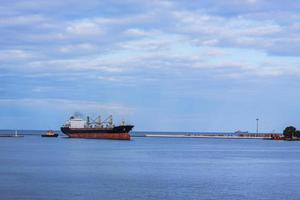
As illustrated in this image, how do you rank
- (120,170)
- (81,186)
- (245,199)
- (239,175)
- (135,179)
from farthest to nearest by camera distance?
1. (120,170)
2. (239,175)
3. (135,179)
4. (81,186)
5. (245,199)

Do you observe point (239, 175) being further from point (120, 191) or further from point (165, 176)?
point (120, 191)

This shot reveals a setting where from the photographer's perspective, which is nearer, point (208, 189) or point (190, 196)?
point (190, 196)

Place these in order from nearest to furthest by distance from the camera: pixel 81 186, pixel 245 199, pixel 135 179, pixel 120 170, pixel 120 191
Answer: pixel 245 199 → pixel 120 191 → pixel 81 186 → pixel 135 179 → pixel 120 170

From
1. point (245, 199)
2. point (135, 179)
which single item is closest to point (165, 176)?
point (135, 179)

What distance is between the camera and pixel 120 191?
166ft

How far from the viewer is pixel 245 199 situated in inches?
1821

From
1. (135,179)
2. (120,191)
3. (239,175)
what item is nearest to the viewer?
(120,191)

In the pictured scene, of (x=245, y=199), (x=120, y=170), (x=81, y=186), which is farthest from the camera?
(x=120, y=170)

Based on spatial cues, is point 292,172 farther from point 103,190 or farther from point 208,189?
point 103,190

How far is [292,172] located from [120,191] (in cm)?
3023

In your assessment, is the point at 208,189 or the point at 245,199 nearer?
the point at 245,199


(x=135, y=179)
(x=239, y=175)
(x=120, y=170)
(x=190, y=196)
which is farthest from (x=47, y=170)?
(x=190, y=196)

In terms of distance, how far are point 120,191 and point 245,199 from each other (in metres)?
10.5

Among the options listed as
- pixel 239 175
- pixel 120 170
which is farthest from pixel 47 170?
pixel 239 175
